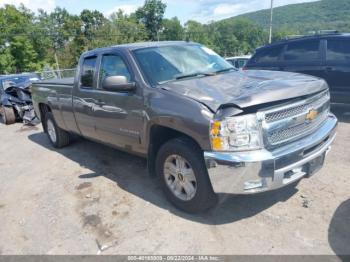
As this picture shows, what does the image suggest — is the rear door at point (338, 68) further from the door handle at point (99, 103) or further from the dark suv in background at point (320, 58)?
the door handle at point (99, 103)

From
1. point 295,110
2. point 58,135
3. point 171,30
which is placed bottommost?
point 58,135

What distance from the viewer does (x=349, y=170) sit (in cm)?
422

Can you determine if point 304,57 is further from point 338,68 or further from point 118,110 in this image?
point 118,110

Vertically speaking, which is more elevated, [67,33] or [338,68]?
[67,33]

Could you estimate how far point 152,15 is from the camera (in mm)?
74188

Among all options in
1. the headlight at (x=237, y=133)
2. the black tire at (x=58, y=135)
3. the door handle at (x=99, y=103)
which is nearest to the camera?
the headlight at (x=237, y=133)

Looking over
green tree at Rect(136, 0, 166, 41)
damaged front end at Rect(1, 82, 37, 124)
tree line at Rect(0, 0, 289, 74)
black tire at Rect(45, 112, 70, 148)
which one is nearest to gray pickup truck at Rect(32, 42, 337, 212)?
black tire at Rect(45, 112, 70, 148)

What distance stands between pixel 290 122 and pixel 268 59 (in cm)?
524

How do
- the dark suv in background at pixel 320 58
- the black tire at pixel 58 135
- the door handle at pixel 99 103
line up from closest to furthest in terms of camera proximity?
the door handle at pixel 99 103
the black tire at pixel 58 135
the dark suv in background at pixel 320 58

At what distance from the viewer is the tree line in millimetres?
46906

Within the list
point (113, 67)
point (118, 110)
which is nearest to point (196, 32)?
point (113, 67)

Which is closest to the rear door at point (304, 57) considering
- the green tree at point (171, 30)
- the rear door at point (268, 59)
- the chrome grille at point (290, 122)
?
the rear door at point (268, 59)

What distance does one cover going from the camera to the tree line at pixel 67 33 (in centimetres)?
4691

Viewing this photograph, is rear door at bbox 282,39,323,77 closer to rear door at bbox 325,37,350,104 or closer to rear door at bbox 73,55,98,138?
rear door at bbox 325,37,350,104
